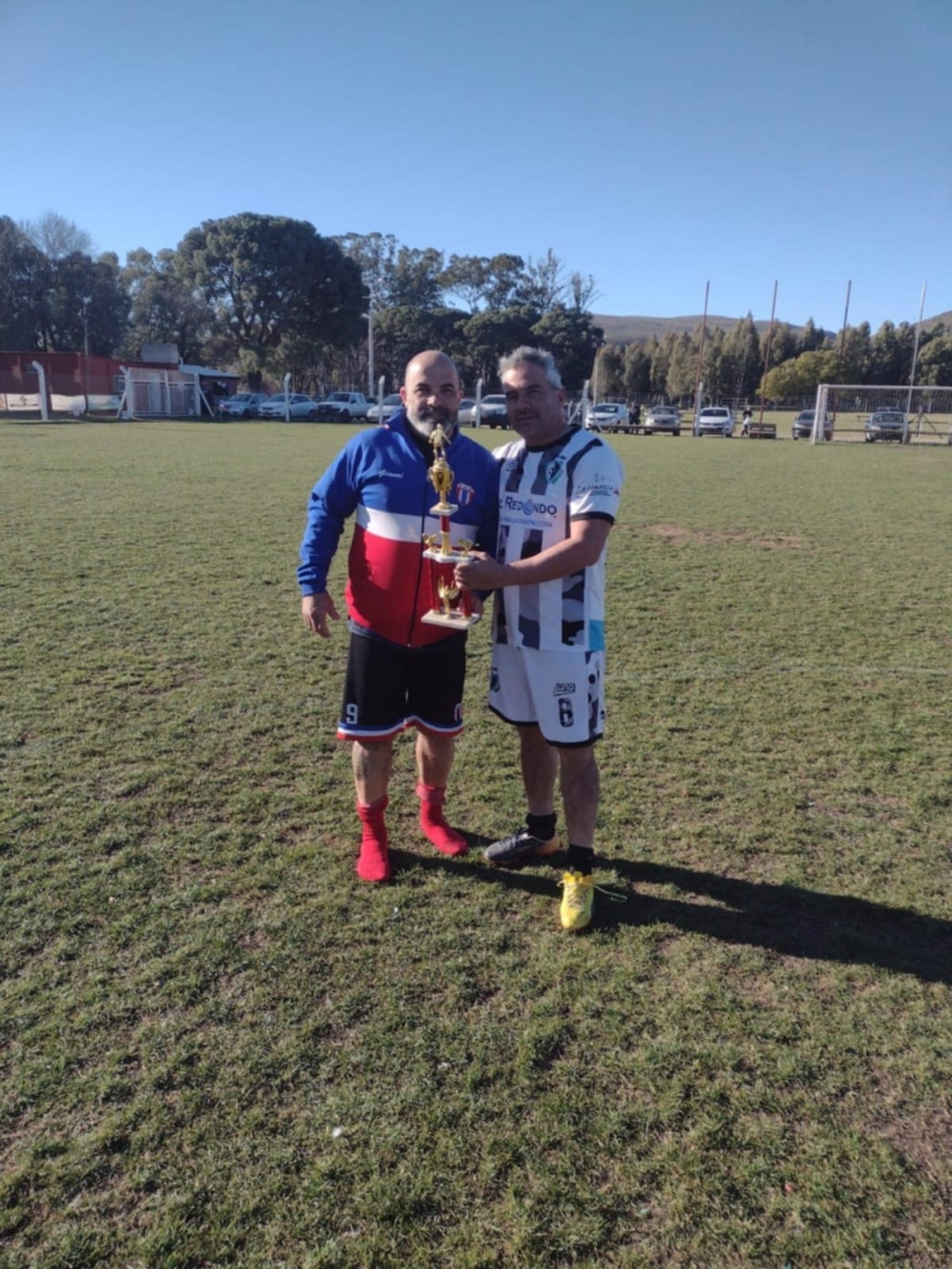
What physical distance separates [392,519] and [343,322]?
6011 cm

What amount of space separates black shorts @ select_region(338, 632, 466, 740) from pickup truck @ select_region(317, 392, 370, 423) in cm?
4282

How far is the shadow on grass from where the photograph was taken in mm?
2912

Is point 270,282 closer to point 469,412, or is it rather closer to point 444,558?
point 469,412

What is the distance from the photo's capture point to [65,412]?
35344 millimetres

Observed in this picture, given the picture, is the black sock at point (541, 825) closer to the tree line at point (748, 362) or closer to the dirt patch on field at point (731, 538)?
the dirt patch on field at point (731, 538)

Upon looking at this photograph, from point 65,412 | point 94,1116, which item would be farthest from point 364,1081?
point 65,412

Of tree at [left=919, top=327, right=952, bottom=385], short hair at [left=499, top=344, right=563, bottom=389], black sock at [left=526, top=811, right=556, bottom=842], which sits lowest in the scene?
black sock at [left=526, top=811, right=556, bottom=842]

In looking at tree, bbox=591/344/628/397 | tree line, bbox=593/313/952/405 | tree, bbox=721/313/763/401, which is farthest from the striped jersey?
tree, bbox=591/344/628/397

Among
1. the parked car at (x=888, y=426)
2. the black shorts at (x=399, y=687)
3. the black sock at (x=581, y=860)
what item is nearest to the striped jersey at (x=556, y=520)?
the black shorts at (x=399, y=687)

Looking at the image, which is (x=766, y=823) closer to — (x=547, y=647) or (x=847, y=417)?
(x=547, y=647)

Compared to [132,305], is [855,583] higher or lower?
lower

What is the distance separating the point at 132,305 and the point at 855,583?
66269 millimetres

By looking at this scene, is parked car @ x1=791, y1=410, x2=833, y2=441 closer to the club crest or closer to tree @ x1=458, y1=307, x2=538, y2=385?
tree @ x1=458, y1=307, x2=538, y2=385

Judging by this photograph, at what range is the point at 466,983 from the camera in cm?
268
